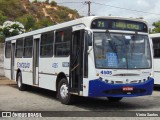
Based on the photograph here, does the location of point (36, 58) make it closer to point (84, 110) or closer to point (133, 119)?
point (84, 110)

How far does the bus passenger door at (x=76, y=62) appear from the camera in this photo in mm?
12172

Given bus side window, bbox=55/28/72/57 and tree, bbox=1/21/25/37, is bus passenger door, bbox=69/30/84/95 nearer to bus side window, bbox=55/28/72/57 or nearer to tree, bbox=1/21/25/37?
bus side window, bbox=55/28/72/57

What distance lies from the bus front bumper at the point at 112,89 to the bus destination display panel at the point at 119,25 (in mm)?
1759

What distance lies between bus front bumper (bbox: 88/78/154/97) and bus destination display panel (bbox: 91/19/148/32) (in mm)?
1759

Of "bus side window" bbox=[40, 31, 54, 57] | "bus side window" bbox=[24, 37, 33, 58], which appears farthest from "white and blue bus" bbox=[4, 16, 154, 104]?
"bus side window" bbox=[24, 37, 33, 58]

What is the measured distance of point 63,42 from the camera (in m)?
13.7

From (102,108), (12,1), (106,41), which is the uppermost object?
(12,1)

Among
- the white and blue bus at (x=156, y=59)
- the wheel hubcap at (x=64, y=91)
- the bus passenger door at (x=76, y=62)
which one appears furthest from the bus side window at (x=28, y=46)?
the white and blue bus at (x=156, y=59)

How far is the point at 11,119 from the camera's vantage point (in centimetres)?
1019

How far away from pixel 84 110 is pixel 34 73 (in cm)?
542

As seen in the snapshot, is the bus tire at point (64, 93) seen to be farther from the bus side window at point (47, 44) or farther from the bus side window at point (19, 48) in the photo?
the bus side window at point (19, 48)

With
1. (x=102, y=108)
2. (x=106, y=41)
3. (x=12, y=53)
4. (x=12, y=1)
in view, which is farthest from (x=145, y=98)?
(x=12, y=1)

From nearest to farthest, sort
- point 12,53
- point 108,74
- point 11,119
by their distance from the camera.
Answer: point 11,119, point 108,74, point 12,53

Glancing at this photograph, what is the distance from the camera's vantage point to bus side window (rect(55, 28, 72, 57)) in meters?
13.3
